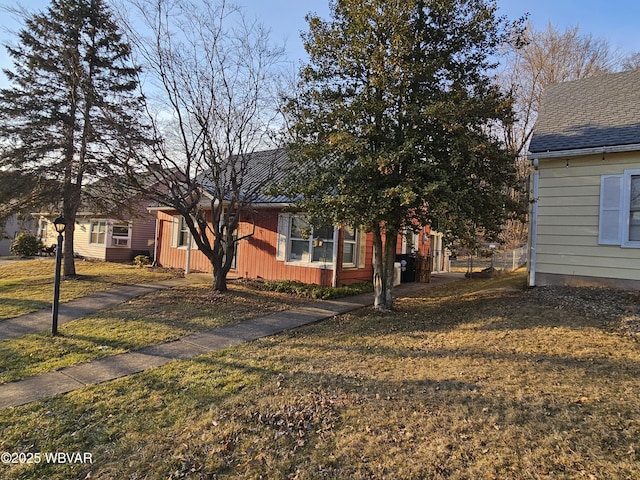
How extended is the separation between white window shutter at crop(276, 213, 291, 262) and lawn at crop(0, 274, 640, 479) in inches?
257

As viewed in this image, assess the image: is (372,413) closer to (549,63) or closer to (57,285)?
(57,285)

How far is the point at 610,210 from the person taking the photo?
7848mm

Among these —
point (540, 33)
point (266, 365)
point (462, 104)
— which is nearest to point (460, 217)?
point (462, 104)

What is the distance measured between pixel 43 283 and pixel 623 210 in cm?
1607

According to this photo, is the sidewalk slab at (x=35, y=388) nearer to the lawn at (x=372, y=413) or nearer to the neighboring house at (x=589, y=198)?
the lawn at (x=372, y=413)

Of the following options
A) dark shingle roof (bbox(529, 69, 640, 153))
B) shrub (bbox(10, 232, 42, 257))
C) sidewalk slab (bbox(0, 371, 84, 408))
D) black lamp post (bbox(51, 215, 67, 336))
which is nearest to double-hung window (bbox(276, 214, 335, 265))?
dark shingle roof (bbox(529, 69, 640, 153))

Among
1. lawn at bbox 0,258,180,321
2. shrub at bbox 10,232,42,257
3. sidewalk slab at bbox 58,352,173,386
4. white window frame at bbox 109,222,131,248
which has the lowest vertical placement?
sidewalk slab at bbox 58,352,173,386

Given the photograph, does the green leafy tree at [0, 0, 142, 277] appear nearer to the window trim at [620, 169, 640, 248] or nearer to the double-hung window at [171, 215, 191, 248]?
the double-hung window at [171, 215, 191, 248]

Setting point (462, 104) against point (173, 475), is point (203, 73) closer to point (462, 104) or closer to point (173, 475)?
point (462, 104)

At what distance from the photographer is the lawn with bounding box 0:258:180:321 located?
9038 millimetres

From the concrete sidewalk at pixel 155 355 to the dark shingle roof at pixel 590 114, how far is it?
248 inches

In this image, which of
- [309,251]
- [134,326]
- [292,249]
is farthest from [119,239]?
[134,326]

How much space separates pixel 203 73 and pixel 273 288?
6.42 m

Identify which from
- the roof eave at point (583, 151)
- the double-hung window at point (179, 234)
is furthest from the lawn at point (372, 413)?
the double-hung window at point (179, 234)
